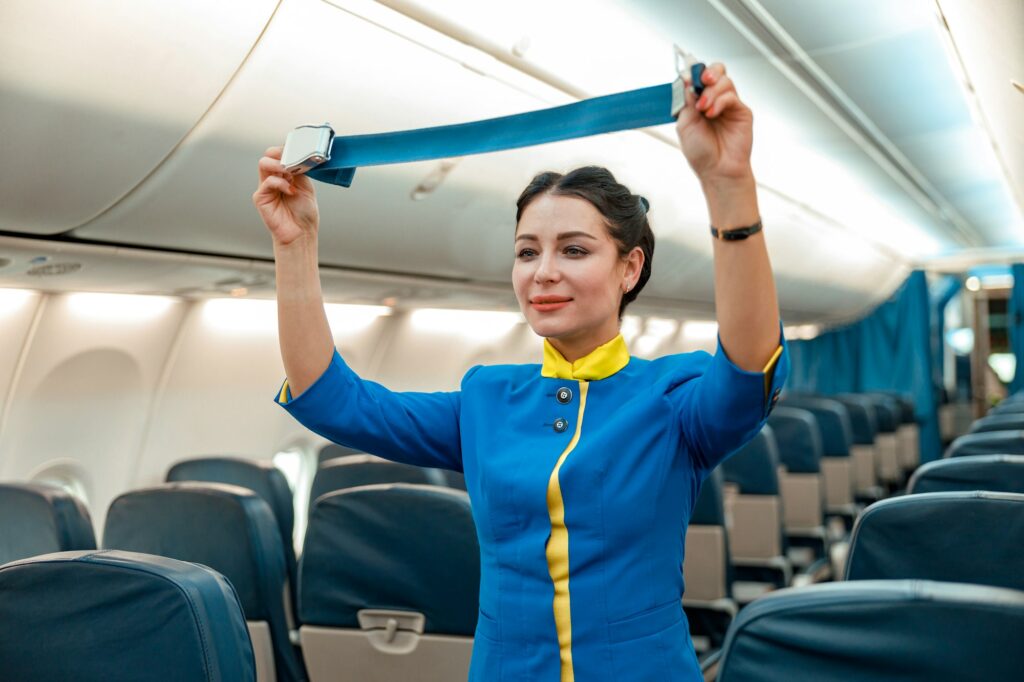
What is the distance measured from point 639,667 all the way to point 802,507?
5.49 m

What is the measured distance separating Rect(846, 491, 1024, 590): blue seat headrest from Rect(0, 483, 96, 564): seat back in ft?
6.72

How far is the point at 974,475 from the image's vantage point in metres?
2.93

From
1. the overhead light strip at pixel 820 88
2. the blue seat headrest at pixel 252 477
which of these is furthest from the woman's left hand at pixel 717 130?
the blue seat headrest at pixel 252 477

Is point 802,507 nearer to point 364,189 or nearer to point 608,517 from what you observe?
point 364,189

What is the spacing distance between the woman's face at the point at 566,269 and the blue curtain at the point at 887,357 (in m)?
12.5

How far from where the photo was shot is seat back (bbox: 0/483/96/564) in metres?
2.72

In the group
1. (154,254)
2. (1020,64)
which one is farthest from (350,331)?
(1020,64)

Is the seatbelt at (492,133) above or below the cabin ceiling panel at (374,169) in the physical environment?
below

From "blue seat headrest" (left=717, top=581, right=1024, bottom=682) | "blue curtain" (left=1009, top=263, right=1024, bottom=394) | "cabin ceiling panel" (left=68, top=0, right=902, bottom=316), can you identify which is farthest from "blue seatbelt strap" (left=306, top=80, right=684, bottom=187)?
"blue curtain" (left=1009, top=263, right=1024, bottom=394)

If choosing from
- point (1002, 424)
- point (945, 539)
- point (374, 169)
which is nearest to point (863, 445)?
point (1002, 424)

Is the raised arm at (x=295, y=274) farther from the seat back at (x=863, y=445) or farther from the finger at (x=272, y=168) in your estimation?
the seat back at (x=863, y=445)

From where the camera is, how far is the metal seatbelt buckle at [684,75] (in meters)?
1.27

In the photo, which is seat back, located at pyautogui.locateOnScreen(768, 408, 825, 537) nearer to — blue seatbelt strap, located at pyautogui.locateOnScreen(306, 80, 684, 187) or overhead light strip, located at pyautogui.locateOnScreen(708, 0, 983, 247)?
overhead light strip, located at pyautogui.locateOnScreen(708, 0, 983, 247)

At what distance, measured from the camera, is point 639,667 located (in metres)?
1.53
